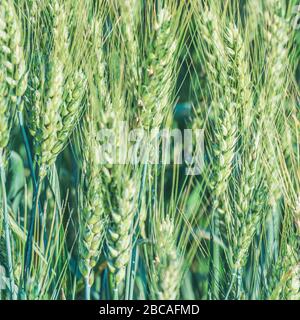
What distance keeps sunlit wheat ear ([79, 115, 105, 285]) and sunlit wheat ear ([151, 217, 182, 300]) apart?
0.12 metres

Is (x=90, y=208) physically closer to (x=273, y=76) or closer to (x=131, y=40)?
(x=131, y=40)

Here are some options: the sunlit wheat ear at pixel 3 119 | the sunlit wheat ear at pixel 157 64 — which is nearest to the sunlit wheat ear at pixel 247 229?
the sunlit wheat ear at pixel 157 64

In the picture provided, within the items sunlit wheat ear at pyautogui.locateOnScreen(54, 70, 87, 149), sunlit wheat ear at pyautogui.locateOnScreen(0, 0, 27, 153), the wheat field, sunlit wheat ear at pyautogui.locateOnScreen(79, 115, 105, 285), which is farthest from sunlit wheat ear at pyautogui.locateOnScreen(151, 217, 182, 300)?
sunlit wheat ear at pyautogui.locateOnScreen(0, 0, 27, 153)

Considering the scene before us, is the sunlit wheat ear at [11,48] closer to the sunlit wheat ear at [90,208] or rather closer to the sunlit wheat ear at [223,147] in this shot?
the sunlit wheat ear at [90,208]

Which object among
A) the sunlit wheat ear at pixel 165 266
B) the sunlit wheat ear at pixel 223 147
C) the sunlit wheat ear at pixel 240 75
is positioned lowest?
the sunlit wheat ear at pixel 165 266

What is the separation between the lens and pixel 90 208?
1.18m

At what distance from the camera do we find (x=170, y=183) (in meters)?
1.64

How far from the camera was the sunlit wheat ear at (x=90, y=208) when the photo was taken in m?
1.16

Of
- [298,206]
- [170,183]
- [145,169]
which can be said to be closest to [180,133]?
[170,183]

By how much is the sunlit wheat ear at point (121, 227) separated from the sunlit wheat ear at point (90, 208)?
0.03 meters

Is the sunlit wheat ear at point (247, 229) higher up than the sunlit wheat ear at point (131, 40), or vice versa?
the sunlit wheat ear at point (131, 40)
